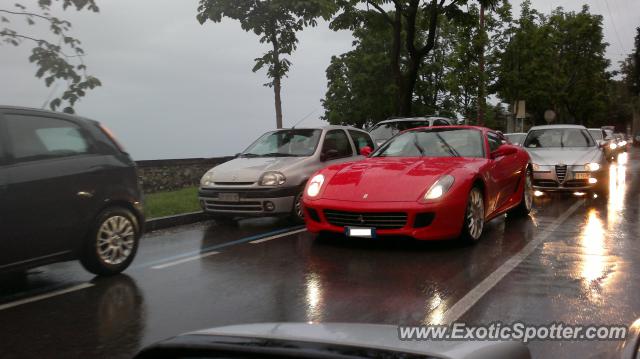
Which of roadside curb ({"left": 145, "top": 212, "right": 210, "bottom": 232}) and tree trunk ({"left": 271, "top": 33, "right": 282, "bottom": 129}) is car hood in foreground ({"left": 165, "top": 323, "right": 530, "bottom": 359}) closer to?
roadside curb ({"left": 145, "top": 212, "right": 210, "bottom": 232})

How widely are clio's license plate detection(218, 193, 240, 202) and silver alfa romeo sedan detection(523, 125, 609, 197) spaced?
279 inches

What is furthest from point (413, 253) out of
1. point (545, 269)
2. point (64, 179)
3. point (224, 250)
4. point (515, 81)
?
point (515, 81)

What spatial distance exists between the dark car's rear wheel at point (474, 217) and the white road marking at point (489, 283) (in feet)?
1.96

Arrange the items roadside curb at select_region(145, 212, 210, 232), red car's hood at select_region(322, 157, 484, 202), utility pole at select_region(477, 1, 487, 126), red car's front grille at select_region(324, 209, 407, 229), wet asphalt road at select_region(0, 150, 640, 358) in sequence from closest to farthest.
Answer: wet asphalt road at select_region(0, 150, 640, 358), red car's front grille at select_region(324, 209, 407, 229), red car's hood at select_region(322, 157, 484, 202), roadside curb at select_region(145, 212, 210, 232), utility pole at select_region(477, 1, 487, 126)

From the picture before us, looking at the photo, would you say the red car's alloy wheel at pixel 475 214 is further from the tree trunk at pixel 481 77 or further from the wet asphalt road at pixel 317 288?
the tree trunk at pixel 481 77

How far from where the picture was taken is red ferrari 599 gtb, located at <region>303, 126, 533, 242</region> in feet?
23.5

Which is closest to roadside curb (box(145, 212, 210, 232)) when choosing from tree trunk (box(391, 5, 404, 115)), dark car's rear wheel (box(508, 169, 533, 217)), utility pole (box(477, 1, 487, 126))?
dark car's rear wheel (box(508, 169, 533, 217))

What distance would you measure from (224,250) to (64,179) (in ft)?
8.23

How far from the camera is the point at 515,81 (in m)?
35.7

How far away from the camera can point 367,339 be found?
1.75 m

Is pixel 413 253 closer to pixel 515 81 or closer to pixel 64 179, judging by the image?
pixel 64 179

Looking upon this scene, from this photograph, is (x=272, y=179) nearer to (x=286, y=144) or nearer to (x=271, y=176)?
(x=271, y=176)

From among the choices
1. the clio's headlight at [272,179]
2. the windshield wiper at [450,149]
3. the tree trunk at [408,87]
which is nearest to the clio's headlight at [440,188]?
the windshield wiper at [450,149]

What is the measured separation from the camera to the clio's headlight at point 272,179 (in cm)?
965
